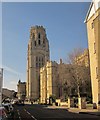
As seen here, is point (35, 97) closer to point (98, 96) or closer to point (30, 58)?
point (30, 58)

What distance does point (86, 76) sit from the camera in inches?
2099

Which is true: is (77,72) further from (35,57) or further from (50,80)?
(35,57)

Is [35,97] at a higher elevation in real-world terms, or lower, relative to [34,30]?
lower

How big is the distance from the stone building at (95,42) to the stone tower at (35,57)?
95789 mm

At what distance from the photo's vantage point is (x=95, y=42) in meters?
37.3

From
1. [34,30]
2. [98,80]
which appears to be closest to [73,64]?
[98,80]

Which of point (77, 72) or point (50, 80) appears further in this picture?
point (50, 80)

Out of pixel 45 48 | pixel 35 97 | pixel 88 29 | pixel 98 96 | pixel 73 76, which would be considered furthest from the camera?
pixel 45 48

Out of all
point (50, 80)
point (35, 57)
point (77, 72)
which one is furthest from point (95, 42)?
point (35, 57)

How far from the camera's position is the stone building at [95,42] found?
36.2 metres

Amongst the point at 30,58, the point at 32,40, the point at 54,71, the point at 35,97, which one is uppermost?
the point at 32,40

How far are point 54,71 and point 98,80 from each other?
69193mm

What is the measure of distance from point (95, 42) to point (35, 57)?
101 m

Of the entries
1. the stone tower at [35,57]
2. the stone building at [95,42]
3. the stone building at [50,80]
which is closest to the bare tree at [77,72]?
the stone building at [95,42]
